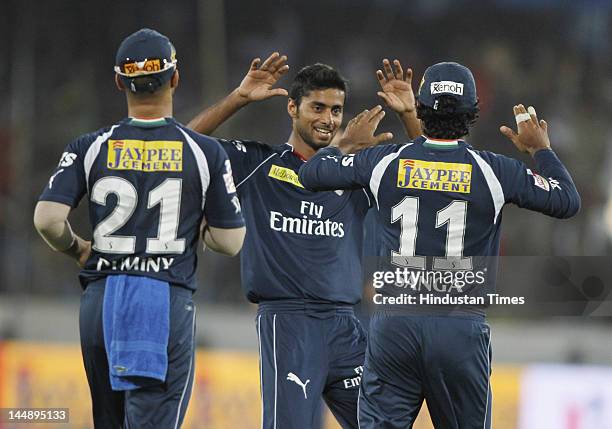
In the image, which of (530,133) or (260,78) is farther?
(260,78)

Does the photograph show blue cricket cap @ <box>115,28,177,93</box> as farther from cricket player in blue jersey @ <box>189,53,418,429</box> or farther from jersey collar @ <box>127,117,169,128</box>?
cricket player in blue jersey @ <box>189,53,418,429</box>

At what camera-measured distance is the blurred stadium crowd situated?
1290cm

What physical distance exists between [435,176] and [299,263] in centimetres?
131

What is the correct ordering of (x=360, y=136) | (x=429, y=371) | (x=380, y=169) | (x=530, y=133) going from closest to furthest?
(x=429, y=371), (x=380, y=169), (x=530, y=133), (x=360, y=136)

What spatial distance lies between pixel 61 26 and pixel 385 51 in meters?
4.33

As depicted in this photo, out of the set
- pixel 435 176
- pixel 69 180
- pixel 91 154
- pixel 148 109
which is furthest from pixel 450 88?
pixel 69 180

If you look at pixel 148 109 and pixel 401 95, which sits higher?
pixel 401 95

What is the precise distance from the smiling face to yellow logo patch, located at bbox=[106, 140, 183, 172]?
5.62 ft

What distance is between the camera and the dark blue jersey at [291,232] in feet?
20.6

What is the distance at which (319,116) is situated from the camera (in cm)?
652

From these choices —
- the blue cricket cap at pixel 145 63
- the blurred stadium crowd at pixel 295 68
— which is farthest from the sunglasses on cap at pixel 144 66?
the blurred stadium crowd at pixel 295 68

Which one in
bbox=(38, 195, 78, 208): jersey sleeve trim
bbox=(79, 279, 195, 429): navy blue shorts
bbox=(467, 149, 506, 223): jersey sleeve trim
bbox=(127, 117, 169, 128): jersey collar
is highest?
bbox=(127, 117, 169, 128): jersey collar

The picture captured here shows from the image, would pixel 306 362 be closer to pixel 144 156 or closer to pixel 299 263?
pixel 299 263

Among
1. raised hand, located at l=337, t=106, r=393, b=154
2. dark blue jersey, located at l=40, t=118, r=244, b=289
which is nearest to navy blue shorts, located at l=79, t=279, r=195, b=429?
dark blue jersey, located at l=40, t=118, r=244, b=289
